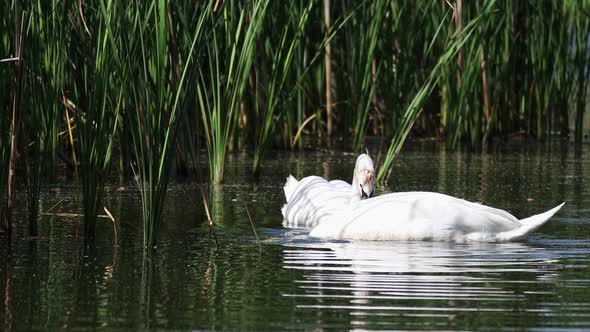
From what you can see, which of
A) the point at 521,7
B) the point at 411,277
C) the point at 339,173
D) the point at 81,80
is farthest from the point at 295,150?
the point at 411,277

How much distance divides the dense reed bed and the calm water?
387 millimetres

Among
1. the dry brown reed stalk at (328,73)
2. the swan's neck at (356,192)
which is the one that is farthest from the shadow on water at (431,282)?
the dry brown reed stalk at (328,73)

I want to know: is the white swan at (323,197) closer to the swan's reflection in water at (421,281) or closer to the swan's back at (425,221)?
the swan's back at (425,221)

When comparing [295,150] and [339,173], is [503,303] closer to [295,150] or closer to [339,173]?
[339,173]

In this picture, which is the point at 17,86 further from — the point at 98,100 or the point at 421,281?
the point at 421,281

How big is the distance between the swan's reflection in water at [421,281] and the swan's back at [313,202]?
1.09 meters

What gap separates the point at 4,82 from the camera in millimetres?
6656

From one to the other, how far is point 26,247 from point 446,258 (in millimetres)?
2154

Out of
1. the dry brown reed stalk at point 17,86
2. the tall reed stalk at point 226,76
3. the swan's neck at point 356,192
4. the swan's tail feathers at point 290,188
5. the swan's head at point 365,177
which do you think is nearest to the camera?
the dry brown reed stalk at point 17,86

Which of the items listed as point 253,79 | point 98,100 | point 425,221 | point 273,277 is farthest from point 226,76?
point 273,277

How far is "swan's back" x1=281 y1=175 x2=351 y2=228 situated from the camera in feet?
27.4

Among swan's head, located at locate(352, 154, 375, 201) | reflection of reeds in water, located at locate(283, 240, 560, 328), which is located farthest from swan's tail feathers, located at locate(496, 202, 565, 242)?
swan's head, located at locate(352, 154, 375, 201)

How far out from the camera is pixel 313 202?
8.62 metres

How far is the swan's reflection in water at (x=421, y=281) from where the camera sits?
476cm
